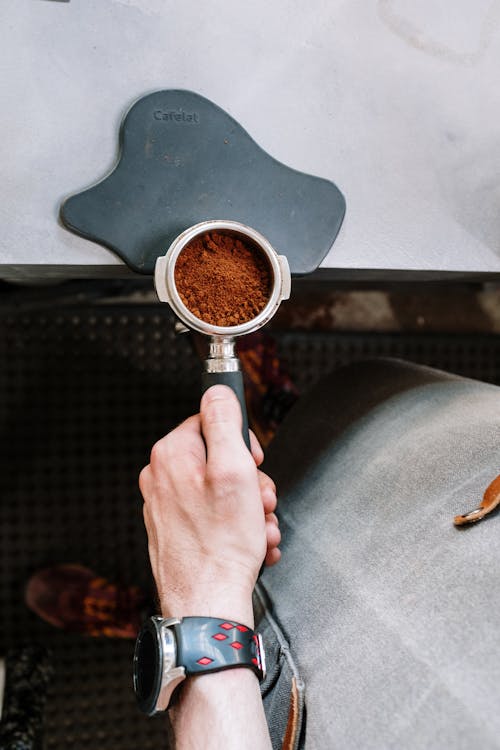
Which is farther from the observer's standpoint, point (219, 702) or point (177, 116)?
point (177, 116)

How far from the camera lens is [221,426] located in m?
0.58

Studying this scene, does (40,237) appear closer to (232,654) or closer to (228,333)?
(228,333)

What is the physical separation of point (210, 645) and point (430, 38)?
0.67 meters

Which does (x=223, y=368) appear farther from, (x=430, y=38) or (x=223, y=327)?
(x=430, y=38)

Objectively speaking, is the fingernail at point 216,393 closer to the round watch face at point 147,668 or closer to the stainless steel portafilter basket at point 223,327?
the stainless steel portafilter basket at point 223,327

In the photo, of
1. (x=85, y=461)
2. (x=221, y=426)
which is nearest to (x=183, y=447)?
(x=221, y=426)

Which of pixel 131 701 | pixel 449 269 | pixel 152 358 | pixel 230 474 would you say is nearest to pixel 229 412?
pixel 230 474

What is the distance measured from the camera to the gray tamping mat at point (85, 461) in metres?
1.22

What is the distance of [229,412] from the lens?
591 millimetres

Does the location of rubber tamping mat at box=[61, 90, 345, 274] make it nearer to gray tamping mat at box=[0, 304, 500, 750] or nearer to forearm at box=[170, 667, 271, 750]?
forearm at box=[170, 667, 271, 750]

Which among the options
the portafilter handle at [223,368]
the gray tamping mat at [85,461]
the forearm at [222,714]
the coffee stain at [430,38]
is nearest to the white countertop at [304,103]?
the coffee stain at [430,38]

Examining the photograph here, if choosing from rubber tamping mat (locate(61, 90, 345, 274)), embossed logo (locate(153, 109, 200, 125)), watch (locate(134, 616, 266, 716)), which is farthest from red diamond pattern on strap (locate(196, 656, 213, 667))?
embossed logo (locate(153, 109, 200, 125))

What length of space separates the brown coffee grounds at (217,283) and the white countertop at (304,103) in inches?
3.3

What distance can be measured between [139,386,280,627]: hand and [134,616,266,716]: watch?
1 centimetres
